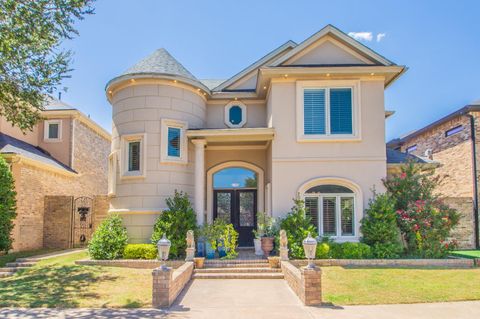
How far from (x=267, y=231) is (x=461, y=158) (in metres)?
11.2

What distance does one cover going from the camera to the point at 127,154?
14.5m

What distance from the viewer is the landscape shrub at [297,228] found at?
12.8 metres

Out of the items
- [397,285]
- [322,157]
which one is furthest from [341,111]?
[397,285]

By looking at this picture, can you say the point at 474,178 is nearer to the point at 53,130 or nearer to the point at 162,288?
the point at 162,288

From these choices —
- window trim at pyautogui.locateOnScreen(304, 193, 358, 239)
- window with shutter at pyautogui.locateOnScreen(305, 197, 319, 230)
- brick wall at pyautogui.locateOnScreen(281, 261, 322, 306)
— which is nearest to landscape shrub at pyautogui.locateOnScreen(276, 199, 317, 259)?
window with shutter at pyautogui.locateOnScreen(305, 197, 319, 230)

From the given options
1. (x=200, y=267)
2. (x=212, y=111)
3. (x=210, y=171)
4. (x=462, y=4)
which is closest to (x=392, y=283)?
(x=200, y=267)

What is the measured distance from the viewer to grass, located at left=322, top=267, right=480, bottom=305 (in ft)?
29.0

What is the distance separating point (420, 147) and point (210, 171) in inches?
543

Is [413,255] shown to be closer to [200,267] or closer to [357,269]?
[357,269]

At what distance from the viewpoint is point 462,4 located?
1449 centimetres

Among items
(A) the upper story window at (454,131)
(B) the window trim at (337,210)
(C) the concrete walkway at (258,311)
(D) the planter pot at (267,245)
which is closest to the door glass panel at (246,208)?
(B) the window trim at (337,210)

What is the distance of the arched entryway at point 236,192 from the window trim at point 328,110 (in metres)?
3.05

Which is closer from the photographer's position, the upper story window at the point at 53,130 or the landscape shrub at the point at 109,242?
the landscape shrub at the point at 109,242

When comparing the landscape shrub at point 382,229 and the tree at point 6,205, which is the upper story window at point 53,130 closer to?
the tree at point 6,205
